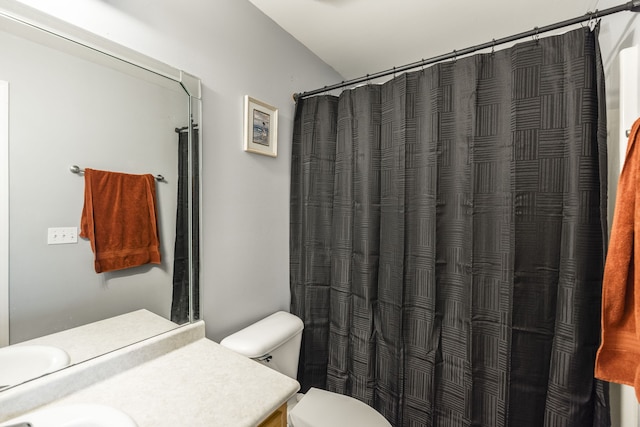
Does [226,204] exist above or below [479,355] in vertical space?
above

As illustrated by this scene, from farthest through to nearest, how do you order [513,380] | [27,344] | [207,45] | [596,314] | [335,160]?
1. [335,160]
2. [207,45]
3. [513,380]
4. [596,314]
5. [27,344]

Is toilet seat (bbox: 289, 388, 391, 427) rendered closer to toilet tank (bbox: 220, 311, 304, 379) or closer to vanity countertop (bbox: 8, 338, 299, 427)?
toilet tank (bbox: 220, 311, 304, 379)

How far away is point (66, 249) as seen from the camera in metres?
0.80

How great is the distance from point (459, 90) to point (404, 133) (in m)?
0.28

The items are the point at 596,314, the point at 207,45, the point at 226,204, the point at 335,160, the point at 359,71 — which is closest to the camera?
the point at 596,314

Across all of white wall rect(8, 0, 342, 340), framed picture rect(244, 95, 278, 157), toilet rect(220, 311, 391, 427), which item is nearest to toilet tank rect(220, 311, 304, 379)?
toilet rect(220, 311, 391, 427)

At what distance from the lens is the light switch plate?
77 cm

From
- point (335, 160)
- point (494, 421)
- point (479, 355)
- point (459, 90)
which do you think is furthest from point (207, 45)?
point (494, 421)

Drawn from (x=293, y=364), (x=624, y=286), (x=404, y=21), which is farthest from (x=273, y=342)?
(x=404, y=21)

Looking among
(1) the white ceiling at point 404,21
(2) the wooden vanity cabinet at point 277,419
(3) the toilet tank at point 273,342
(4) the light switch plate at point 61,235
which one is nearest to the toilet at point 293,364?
(3) the toilet tank at point 273,342

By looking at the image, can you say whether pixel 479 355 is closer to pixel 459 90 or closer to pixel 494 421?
pixel 494 421

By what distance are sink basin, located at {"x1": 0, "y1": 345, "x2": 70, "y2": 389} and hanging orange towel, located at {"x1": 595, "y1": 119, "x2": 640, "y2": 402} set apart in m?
1.61

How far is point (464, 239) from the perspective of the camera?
1.17 m

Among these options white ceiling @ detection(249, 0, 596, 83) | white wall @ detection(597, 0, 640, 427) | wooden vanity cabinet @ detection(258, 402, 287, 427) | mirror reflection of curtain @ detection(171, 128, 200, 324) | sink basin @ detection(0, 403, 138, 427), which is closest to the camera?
sink basin @ detection(0, 403, 138, 427)
